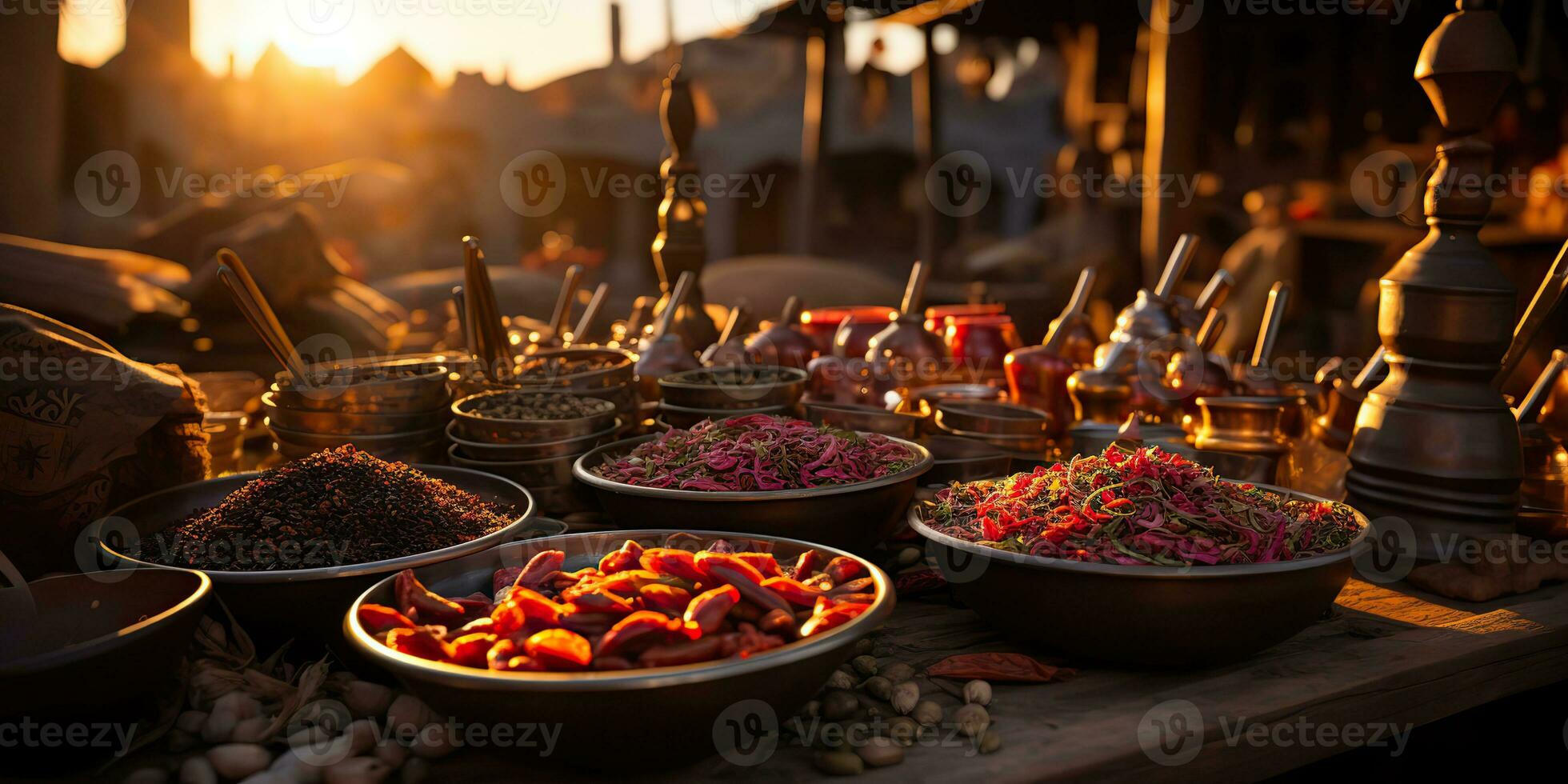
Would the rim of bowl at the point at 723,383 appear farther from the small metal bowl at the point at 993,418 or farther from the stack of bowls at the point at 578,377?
the small metal bowl at the point at 993,418

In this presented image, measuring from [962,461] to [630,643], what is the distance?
118 cm

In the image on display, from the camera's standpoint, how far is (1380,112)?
8.16 metres

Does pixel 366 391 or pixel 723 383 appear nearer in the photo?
pixel 366 391

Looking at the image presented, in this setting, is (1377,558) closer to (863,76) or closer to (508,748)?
(508,748)

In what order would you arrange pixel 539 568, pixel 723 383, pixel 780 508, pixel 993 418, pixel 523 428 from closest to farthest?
pixel 539 568
pixel 780 508
pixel 523 428
pixel 993 418
pixel 723 383

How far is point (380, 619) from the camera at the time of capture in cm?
118

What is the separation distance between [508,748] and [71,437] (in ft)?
3.92

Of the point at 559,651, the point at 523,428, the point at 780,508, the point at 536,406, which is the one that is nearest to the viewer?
the point at 559,651

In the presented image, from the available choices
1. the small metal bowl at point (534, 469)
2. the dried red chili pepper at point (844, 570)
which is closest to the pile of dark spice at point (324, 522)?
the small metal bowl at point (534, 469)

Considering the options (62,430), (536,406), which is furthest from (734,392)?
(62,430)

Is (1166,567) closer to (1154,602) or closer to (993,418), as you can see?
(1154,602)

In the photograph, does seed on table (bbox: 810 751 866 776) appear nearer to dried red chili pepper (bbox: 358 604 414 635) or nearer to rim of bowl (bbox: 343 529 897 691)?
rim of bowl (bbox: 343 529 897 691)

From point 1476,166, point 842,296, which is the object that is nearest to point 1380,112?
point 842,296

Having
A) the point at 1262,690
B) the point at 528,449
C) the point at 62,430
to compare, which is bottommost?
the point at 1262,690
